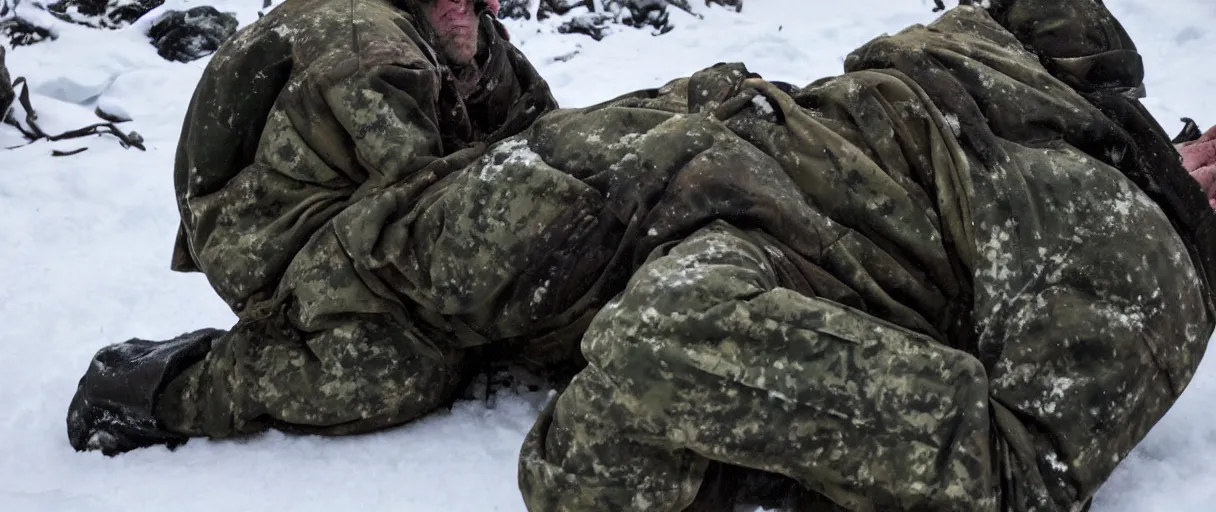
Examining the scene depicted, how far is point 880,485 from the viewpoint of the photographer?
1887 millimetres

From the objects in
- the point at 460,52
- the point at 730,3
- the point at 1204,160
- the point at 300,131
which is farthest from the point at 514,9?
the point at 1204,160

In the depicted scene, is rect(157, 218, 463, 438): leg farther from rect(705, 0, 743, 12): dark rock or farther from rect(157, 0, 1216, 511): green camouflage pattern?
rect(705, 0, 743, 12): dark rock

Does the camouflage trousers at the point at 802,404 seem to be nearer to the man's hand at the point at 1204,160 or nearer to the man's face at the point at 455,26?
the man's hand at the point at 1204,160

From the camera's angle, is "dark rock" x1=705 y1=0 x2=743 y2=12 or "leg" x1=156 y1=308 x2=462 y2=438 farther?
"dark rock" x1=705 y1=0 x2=743 y2=12

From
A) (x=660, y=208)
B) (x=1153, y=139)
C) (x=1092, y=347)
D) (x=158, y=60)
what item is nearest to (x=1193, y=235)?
(x=1153, y=139)

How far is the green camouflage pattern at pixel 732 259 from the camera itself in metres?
1.91

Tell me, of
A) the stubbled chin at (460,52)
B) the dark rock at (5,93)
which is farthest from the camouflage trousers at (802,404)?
the dark rock at (5,93)

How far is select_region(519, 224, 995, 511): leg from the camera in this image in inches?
73.4

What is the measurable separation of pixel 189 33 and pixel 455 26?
405cm

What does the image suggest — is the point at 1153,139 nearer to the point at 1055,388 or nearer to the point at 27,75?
the point at 1055,388

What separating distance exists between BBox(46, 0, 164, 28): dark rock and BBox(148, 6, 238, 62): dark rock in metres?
0.44

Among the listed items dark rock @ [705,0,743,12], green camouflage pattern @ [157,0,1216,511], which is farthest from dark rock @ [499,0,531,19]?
green camouflage pattern @ [157,0,1216,511]

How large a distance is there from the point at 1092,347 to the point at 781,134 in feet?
2.40

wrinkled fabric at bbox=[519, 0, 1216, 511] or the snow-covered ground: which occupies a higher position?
wrinkled fabric at bbox=[519, 0, 1216, 511]
